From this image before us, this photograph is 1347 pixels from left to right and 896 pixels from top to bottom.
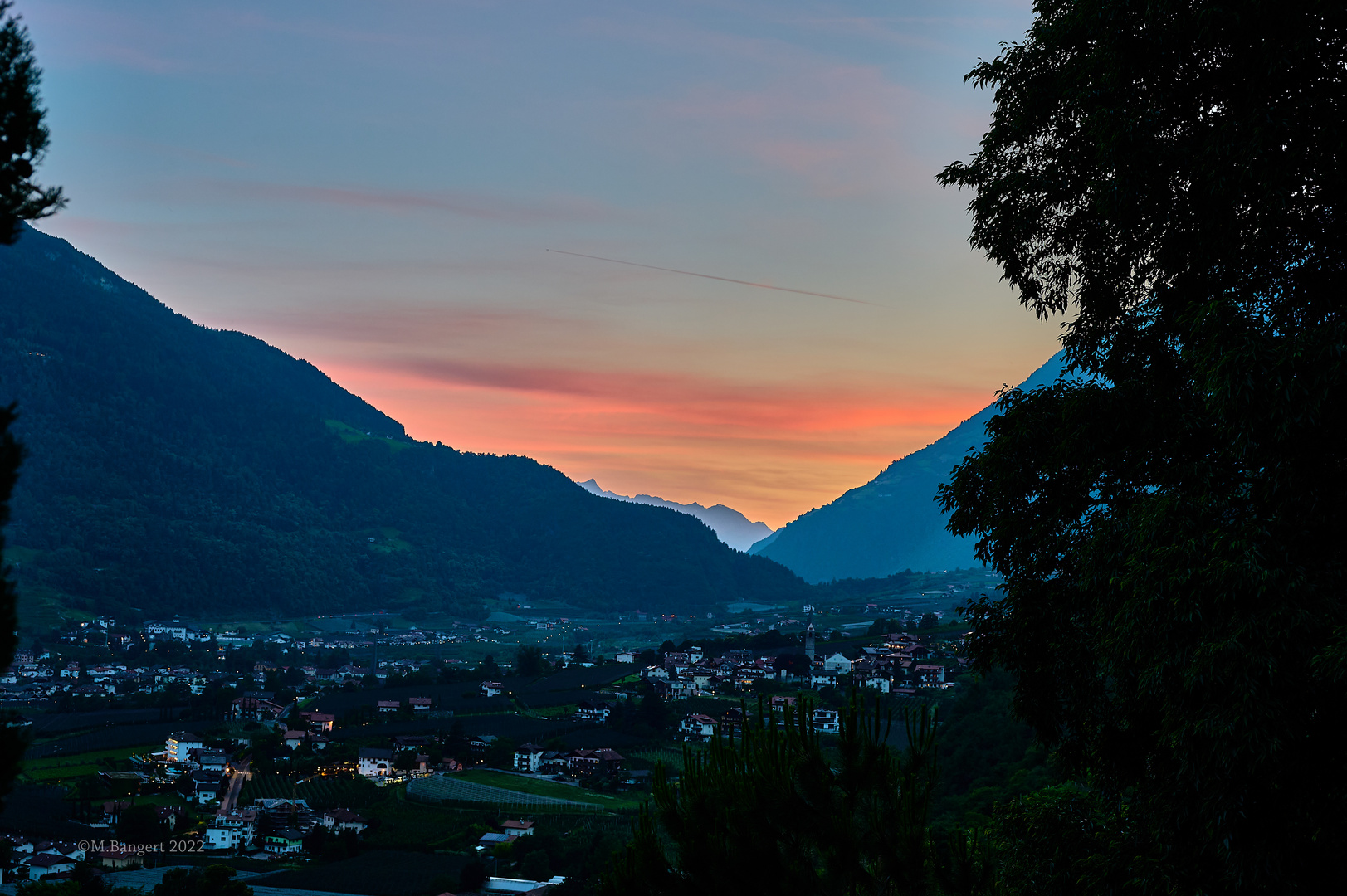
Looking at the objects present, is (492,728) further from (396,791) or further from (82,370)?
(82,370)

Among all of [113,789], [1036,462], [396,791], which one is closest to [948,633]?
[396,791]

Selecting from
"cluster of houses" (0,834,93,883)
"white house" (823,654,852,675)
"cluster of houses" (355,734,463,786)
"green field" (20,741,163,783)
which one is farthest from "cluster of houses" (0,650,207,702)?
"white house" (823,654,852,675)

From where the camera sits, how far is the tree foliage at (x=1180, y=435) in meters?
5.79

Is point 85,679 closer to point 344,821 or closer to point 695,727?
point 344,821

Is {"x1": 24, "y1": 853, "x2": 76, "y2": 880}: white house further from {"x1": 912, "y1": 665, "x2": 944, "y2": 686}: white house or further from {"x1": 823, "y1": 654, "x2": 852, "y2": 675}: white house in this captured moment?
{"x1": 823, "y1": 654, "x2": 852, "y2": 675}: white house

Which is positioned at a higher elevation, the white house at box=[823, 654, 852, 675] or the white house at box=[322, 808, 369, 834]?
the white house at box=[823, 654, 852, 675]

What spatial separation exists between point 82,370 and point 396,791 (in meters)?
168

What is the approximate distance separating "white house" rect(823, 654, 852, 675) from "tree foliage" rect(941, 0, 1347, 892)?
74.1m

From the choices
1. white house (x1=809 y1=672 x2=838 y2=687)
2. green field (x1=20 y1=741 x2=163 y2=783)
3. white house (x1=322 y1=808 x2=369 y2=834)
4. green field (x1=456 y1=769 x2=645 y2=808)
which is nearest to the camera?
white house (x1=322 y1=808 x2=369 y2=834)

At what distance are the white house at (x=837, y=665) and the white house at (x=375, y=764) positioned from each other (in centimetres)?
3374

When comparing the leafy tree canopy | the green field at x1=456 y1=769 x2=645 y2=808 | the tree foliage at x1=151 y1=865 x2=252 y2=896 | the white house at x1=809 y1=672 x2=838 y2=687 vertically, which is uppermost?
the leafy tree canopy

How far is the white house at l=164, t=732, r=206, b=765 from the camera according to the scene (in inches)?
2518

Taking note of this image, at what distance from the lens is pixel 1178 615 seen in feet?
19.6

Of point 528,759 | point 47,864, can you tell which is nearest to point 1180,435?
point 47,864
